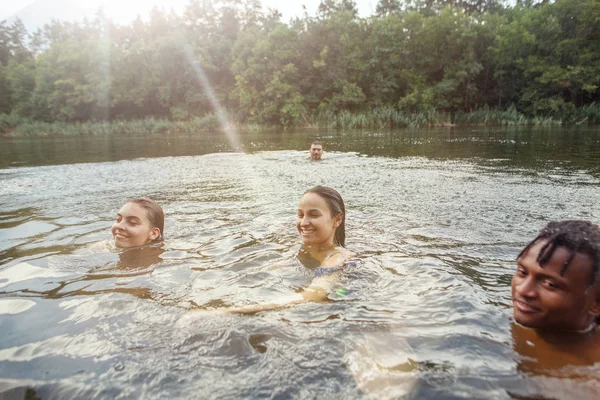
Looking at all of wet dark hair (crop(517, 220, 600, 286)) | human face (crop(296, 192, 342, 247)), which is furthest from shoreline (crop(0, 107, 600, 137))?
wet dark hair (crop(517, 220, 600, 286))

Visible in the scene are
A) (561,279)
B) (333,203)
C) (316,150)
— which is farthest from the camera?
(316,150)

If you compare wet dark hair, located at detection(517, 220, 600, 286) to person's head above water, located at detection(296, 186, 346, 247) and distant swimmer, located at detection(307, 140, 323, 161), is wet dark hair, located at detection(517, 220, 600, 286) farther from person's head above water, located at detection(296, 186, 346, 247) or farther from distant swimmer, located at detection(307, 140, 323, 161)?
distant swimmer, located at detection(307, 140, 323, 161)

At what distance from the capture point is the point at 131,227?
4555 millimetres

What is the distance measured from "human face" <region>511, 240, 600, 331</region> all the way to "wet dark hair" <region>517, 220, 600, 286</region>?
0.02 metres

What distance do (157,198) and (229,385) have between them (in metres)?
6.07

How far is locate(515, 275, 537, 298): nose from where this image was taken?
236cm

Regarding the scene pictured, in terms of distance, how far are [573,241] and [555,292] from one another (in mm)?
317

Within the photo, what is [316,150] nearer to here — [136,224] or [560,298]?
[136,224]

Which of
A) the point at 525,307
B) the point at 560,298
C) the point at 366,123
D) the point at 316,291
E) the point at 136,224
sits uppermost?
the point at 366,123

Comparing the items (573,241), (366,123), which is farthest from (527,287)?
(366,123)

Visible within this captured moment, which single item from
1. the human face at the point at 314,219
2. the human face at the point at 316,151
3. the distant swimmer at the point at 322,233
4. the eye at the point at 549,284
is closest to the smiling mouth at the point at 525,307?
the eye at the point at 549,284

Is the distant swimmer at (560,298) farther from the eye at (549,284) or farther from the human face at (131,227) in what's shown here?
the human face at (131,227)

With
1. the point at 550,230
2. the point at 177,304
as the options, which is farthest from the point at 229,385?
the point at 550,230

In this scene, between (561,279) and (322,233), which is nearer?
(561,279)
